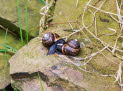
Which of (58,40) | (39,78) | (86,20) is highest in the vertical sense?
(86,20)

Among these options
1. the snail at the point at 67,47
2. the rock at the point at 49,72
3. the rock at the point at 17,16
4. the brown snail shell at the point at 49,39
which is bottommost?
the rock at the point at 49,72

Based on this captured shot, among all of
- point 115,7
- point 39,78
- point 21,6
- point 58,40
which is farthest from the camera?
point 21,6

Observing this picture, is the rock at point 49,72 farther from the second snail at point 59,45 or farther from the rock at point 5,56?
the rock at point 5,56

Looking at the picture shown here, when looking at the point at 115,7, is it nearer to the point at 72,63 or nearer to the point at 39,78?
the point at 72,63

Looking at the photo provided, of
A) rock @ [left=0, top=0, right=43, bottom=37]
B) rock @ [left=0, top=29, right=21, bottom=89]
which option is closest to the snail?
rock @ [left=0, top=29, right=21, bottom=89]

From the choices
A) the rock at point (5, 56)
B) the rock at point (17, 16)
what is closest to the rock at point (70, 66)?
the rock at point (5, 56)

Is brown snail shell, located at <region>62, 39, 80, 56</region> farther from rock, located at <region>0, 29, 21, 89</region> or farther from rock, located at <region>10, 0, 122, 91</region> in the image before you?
rock, located at <region>0, 29, 21, 89</region>

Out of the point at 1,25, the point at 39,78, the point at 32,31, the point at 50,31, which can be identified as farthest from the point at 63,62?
the point at 1,25
